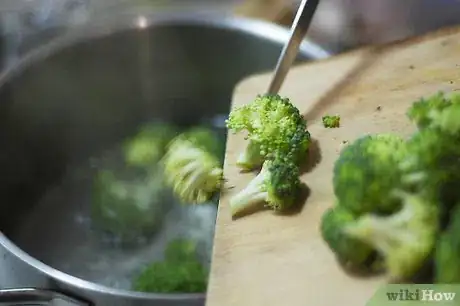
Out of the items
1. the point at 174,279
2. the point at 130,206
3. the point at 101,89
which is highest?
the point at 101,89

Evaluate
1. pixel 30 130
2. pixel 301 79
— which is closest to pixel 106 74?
pixel 30 130

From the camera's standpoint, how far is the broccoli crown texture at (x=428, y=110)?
58cm

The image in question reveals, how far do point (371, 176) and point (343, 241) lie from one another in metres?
0.06

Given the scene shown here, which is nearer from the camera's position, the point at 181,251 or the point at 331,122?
the point at 331,122

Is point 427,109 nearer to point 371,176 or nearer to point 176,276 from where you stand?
point 371,176

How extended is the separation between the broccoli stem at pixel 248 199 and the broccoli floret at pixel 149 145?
0.42 meters

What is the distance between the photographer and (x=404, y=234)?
528 mm

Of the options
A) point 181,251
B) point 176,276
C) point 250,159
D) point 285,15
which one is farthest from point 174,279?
point 285,15

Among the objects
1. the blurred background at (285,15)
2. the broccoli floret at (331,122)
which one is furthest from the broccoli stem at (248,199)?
the blurred background at (285,15)

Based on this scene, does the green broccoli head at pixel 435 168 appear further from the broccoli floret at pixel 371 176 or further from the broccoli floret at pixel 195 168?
the broccoli floret at pixel 195 168

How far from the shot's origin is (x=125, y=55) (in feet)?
3.58

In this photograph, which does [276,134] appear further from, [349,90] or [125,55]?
[125,55]

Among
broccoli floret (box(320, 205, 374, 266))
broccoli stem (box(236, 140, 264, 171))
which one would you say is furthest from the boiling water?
broccoli floret (box(320, 205, 374, 266))

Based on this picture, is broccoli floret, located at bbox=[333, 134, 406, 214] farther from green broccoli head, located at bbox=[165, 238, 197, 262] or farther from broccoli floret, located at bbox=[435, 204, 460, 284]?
green broccoli head, located at bbox=[165, 238, 197, 262]
